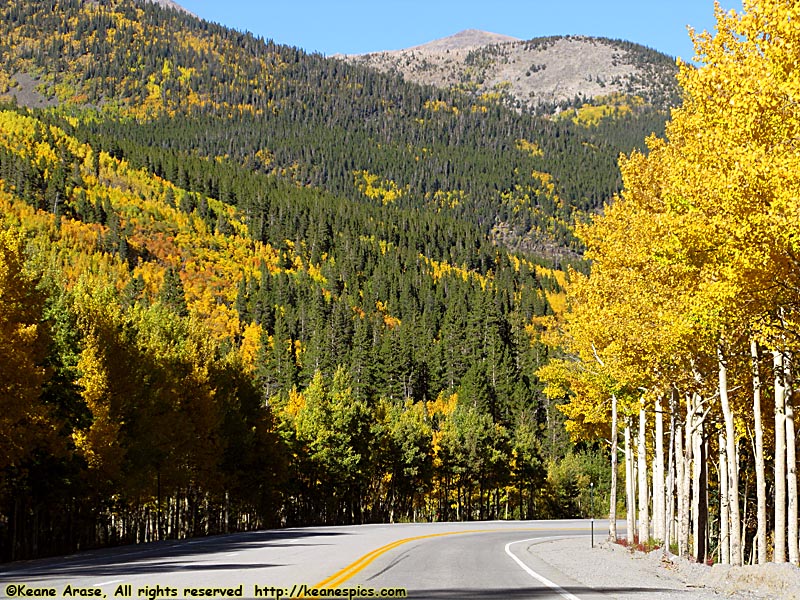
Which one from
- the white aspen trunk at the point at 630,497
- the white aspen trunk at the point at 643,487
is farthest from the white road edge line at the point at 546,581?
the white aspen trunk at the point at 630,497

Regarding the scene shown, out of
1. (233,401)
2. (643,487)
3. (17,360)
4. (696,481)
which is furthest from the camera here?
(233,401)

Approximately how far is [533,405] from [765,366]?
101 m

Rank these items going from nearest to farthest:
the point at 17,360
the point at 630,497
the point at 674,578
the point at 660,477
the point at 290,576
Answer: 1. the point at 290,576
2. the point at 674,578
3. the point at 17,360
4. the point at 660,477
5. the point at 630,497

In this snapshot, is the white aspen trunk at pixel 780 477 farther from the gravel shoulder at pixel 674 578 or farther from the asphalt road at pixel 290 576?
the asphalt road at pixel 290 576

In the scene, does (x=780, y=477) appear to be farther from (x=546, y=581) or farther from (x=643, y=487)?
(x=643, y=487)

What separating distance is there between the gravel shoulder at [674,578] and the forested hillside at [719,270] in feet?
3.78

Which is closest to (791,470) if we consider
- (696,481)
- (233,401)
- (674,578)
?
(674,578)

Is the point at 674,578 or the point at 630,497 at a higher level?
the point at 630,497

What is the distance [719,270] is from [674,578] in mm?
7974

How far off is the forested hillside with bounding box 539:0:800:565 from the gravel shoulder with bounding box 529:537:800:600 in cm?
115

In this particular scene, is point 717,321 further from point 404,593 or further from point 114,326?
point 114,326

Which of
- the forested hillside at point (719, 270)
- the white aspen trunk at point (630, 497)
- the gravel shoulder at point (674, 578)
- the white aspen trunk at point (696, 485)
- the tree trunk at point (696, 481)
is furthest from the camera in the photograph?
the white aspen trunk at point (630, 497)

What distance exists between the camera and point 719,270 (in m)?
15.3

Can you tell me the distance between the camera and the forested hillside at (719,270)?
1412 centimetres
